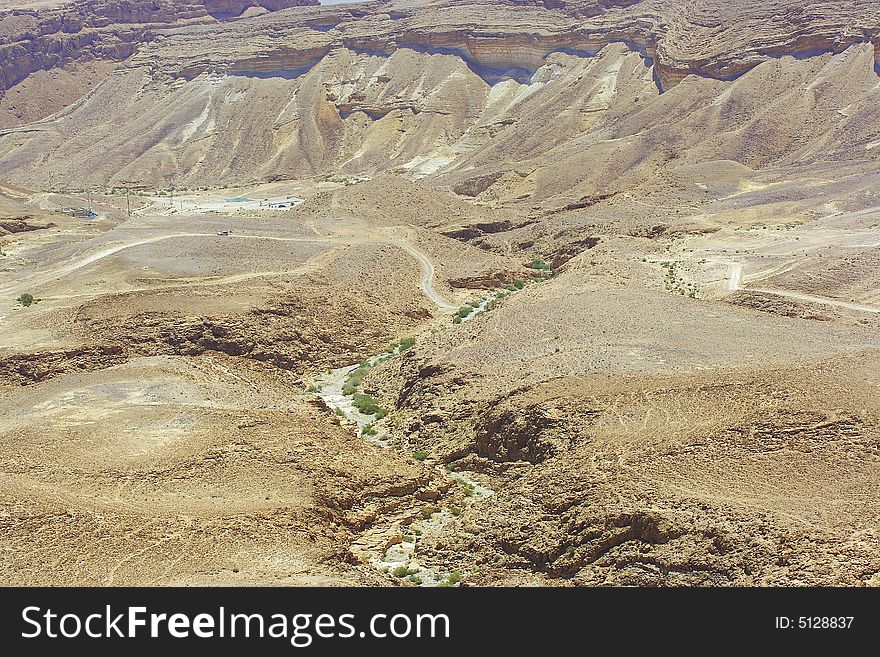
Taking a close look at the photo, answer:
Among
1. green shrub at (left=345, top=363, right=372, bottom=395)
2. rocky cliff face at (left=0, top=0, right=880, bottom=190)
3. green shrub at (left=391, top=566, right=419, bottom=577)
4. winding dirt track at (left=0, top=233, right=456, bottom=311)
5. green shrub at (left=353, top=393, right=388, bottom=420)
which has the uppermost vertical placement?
rocky cliff face at (left=0, top=0, right=880, bottom=190)

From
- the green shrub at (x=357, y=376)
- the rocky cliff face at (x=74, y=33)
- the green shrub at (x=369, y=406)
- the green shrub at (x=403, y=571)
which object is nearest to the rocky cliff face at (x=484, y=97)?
the rocky cliff face at (x=74, y=33)

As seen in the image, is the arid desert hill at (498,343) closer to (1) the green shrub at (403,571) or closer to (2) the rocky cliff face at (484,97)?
(1) the green shrub at (403,571)

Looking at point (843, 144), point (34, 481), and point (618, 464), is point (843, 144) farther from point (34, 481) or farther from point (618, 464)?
point (34, 481)

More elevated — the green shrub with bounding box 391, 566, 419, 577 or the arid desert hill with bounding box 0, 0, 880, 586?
the arid desert hill with bounding box 0, 0, 880, 586

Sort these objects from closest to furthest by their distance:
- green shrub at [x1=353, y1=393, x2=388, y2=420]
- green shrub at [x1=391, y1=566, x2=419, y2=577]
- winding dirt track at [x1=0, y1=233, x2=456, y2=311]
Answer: green shrub at [x1=391, y1=566, x2=419, y2=577]
green shrub at [x1=353, y1=393, x2=388, y2=420]
winding dirt track at [x1=0, y1=233, x2=456, y2=311]

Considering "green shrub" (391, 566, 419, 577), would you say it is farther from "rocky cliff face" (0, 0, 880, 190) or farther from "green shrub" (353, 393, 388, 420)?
"rocky cliff face" (0, 0, 880, 190)

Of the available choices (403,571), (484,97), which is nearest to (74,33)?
(484,97)

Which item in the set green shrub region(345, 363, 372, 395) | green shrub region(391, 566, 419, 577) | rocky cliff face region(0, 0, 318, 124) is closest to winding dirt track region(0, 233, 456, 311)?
green shrub region(345, 363, 372, 395)

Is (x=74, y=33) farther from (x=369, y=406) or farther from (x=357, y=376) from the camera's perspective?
(x=369, y=406)
